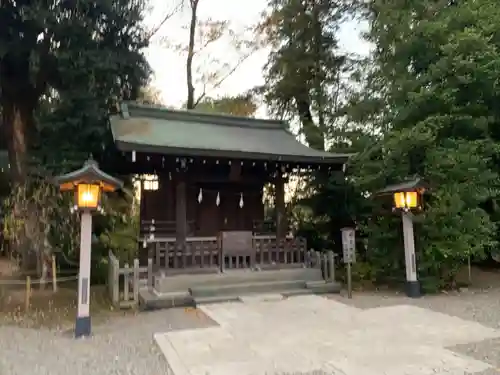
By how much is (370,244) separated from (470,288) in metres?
2.34

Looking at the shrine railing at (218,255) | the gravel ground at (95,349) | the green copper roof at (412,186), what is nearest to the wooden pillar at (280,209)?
the shrine railing at (218,255)

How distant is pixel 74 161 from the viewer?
363 inches

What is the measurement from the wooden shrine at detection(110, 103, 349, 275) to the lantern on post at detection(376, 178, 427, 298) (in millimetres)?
1591

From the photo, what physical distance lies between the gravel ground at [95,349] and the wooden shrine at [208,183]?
1.92 m

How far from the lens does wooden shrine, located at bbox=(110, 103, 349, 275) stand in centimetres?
809

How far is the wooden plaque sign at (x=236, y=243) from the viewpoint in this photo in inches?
326

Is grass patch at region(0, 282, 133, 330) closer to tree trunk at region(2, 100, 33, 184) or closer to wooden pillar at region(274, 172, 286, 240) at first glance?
tree trunk at region(2, 100, 33, 184)

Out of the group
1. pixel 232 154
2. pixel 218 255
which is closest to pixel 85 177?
pixel 232 154

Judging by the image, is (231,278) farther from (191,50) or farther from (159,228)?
(191,50)

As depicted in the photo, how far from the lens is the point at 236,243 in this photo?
8.38 meters

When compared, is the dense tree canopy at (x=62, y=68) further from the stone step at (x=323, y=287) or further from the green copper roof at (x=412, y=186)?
the green copper roof at (x=412, y=186)

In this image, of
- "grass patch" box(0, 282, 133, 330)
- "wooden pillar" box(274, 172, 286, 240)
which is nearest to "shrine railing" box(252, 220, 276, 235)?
"wooden pillar" box(274, 172, 286, 240)

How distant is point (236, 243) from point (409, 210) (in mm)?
3600

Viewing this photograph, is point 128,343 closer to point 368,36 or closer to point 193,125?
point 193,125
